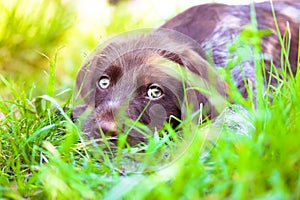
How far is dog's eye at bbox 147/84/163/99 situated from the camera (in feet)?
11.1

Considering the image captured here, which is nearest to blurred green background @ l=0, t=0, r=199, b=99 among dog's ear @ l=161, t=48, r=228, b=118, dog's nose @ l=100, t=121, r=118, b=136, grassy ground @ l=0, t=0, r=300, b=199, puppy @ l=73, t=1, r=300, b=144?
puppy @ l=73, t=1, r=300, b=144

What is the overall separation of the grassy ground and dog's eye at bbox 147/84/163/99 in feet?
1.84

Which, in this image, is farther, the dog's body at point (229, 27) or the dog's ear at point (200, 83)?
the dog's body at point (229, 27)

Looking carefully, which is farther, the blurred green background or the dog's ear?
the blurred green background

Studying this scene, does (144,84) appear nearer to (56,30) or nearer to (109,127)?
(109,127)

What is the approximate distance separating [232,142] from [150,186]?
19.7 inches

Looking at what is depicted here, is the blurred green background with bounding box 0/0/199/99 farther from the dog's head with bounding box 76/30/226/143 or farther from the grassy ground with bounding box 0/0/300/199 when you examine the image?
the grassy ground with bounding box 0/0/300/199

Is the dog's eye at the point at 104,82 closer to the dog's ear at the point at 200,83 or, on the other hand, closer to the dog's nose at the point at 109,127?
the dog's ear at the point at 200,83

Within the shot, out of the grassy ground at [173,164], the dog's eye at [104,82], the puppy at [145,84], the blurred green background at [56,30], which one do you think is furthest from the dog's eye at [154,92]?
the blurred green background at [56,30]

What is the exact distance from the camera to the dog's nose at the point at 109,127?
2.95 m

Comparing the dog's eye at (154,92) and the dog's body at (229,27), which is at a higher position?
the dog's body at (229,27)

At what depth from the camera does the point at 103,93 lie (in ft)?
11.5

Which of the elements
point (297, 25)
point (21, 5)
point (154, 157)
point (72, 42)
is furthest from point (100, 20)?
point (154, 157)

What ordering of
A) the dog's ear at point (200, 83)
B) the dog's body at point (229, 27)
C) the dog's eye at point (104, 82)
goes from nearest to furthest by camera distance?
the dog's ear at point (200, 83), the dog's eye at point (104, 82), the dog's body at point (229, 27)
